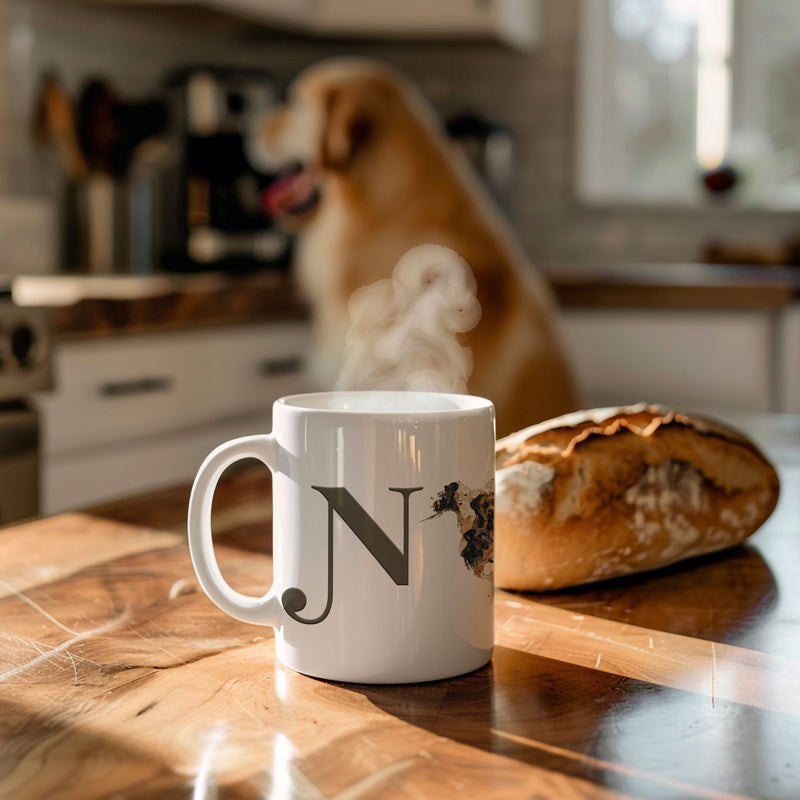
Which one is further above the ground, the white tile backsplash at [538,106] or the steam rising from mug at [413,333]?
the white tile backsplash at [538,106]

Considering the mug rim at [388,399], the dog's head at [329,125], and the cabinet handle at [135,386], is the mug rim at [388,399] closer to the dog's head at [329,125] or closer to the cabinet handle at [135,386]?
the cabinet handle at [135,386]

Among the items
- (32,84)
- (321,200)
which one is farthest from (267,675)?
(32,84)

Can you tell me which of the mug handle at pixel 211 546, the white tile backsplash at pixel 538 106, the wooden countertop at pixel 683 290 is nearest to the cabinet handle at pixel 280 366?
the wooden countertop at pixel 683 290

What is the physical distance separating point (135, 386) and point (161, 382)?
0.24 feet

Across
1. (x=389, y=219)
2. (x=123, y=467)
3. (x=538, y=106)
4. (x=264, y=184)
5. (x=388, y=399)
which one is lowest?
(x=123, y=467)

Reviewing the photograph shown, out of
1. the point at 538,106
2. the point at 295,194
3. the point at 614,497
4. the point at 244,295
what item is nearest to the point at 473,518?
the point at 614,497

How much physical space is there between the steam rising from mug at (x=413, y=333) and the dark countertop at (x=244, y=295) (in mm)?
1077

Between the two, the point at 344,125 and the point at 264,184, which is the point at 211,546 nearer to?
the point at 344,125

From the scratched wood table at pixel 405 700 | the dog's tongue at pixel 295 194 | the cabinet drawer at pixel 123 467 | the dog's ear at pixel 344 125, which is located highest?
the dog's ear at pixel 344 125

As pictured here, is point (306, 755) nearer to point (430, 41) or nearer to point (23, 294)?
point (23, 294)

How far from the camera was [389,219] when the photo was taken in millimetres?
2186

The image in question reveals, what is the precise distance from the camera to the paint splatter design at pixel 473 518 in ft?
1.54

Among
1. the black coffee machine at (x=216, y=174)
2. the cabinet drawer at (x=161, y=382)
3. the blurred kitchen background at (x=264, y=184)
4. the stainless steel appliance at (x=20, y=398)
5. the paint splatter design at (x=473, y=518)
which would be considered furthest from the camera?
the black coffee machine at (x=216, y=174)

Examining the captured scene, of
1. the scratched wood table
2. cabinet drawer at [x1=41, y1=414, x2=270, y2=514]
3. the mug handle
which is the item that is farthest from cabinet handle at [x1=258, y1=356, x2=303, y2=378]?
the mug handle
